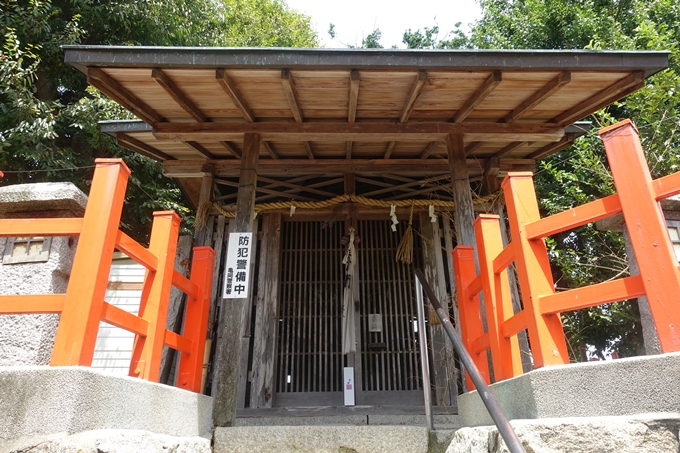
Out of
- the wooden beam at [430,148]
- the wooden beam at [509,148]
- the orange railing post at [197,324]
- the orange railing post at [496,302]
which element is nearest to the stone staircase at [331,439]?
the orange railing post at [197,324]

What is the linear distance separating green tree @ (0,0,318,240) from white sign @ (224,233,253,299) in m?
6.29

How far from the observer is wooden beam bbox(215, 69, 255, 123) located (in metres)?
3.96

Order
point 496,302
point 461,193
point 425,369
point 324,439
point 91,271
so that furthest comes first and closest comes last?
1. point 461,193
2. point 425,369
3. point 324,439
4. point 496,302
5. point 91,271

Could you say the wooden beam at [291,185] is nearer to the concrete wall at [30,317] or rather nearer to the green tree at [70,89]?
the concrete wall at [30,317]

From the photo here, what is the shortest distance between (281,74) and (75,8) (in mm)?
9706

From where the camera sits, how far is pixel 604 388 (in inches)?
83.9

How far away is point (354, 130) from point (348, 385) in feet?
11.2

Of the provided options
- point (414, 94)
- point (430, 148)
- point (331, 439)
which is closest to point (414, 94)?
point (414, 94)

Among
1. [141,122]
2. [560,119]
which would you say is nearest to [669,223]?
[560,119]

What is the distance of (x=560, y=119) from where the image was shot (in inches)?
195

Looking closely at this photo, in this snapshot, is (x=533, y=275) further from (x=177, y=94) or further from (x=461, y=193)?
(x=177, y=94)

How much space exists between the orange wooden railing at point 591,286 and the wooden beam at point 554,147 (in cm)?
321

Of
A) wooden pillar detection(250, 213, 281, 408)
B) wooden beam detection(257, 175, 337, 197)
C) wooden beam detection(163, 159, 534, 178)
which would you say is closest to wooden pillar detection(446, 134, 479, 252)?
wooden beam detection(163, 159, 534, 178)

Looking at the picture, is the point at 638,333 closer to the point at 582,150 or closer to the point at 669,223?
the point at 582,150
